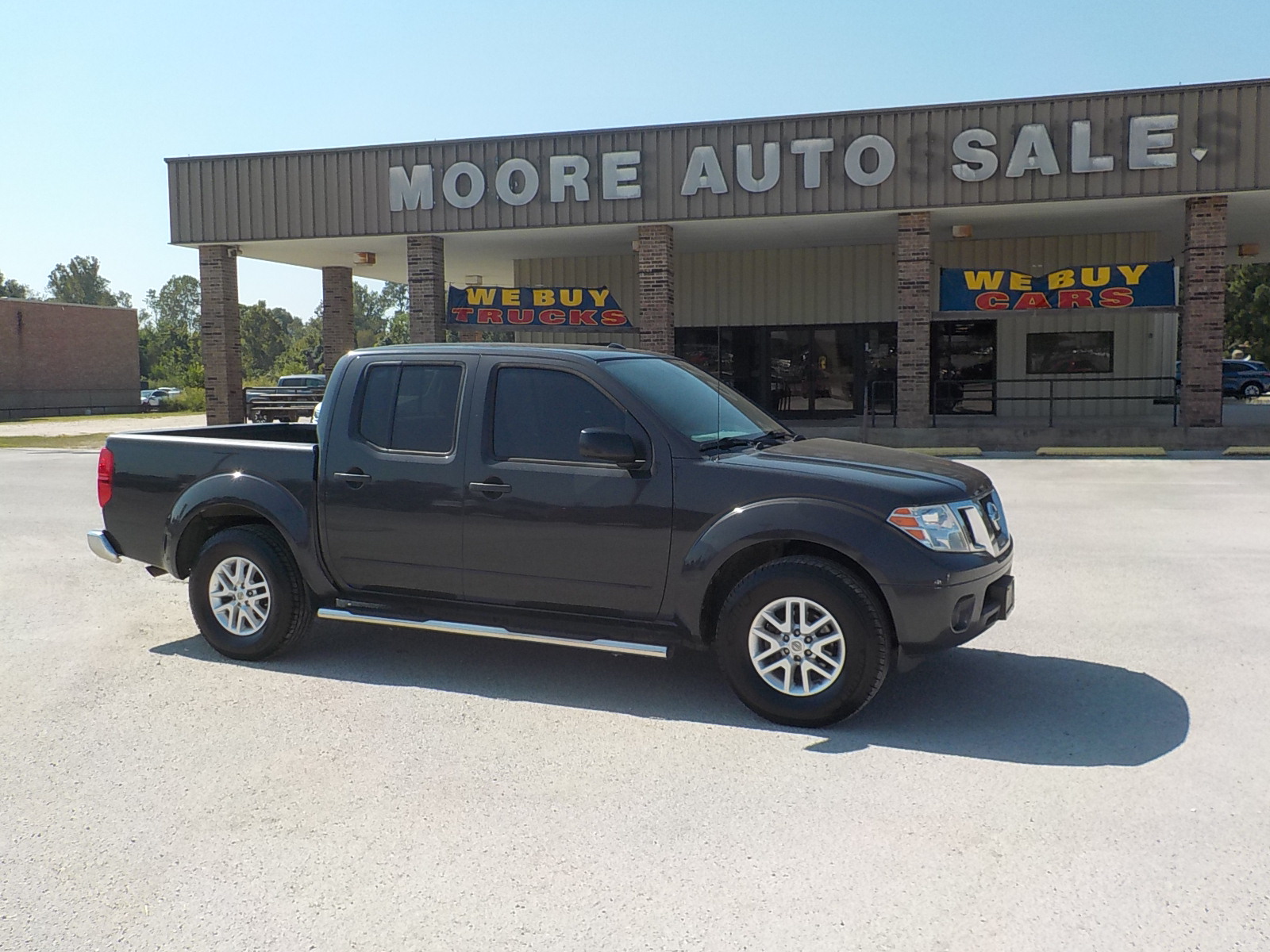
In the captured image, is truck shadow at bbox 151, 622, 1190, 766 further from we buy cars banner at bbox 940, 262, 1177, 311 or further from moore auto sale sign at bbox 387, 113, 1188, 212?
we buy cars banner at bbox 940, 262, 1177, 311

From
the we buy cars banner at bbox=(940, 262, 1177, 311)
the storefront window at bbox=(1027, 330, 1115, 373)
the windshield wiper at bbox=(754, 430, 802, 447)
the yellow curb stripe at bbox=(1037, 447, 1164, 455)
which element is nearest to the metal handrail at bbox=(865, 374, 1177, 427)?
the storefront window at bbox=(1027, 330, 1115, 373)

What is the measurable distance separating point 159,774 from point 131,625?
3089 mm

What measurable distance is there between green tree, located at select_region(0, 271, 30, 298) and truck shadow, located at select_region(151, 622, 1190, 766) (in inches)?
5471

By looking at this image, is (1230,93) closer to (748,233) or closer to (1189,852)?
(748,233)

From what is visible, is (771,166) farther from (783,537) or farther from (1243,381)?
(1243,381)

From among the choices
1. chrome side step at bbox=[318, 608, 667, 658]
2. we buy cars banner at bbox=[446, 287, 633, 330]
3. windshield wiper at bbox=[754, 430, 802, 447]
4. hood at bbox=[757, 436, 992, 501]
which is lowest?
chrome side step at bbox=[318, 608, 667, 658]

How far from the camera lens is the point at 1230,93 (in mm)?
19406

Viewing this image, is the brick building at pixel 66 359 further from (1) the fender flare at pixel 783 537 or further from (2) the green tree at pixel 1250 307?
(2) the green tree at pixel 1250 307

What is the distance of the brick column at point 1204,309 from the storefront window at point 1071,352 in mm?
6017

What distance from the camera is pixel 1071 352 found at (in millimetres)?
26891

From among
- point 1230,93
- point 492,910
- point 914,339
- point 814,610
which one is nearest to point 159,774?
point 492,910

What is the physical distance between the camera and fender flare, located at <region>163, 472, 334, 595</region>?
6.26 m

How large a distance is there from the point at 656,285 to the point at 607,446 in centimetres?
1806

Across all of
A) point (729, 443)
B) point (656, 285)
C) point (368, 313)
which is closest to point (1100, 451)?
point (656, 285)
